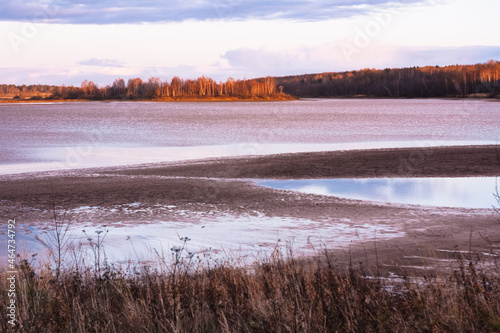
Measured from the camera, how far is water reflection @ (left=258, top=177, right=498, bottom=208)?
1739 cm

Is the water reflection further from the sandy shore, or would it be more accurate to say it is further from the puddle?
the puddle

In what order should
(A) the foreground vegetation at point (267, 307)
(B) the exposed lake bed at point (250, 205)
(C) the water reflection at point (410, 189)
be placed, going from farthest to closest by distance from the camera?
(C) the water reflection at point (410, 189)
(B) the exposed lake bed at point (250, 205)
(A) the foreground vegetation at point (267, 307)

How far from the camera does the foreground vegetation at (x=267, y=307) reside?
5859 mm

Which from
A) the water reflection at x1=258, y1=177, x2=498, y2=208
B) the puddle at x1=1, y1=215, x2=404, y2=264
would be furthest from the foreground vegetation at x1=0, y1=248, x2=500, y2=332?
the water reflection at x1=258, y1=177, x2=498, y2=208

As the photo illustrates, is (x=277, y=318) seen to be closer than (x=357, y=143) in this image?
Yes

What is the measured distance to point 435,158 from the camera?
2742 cm

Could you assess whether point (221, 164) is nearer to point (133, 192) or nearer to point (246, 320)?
point (133, 192)

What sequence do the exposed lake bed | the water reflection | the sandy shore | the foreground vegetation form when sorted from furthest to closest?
the water reflection < the exposed lake bed < the sandy shore < the foreground vegetation

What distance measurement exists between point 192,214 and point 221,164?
34.5 ft

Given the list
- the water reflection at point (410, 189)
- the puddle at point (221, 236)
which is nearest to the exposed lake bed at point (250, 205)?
the puddle at point (221, 236)

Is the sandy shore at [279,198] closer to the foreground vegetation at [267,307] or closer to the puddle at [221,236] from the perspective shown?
the puddle at [221,236]

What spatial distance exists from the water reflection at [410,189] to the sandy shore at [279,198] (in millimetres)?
967

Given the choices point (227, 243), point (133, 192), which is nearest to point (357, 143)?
point (133, 192)

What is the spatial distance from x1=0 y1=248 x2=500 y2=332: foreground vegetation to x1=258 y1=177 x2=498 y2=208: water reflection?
10.1 m
